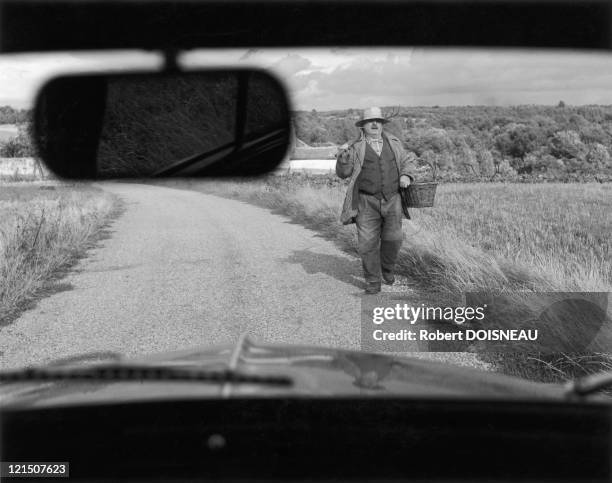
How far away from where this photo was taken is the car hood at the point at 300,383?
2047 mm

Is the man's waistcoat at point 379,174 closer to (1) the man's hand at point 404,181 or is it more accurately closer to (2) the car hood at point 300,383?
(1) the man's hand at point 404,181

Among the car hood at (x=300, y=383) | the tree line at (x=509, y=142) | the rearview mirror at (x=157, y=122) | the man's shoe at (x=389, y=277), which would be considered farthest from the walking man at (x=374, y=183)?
the tree line at (x=509, y=142)

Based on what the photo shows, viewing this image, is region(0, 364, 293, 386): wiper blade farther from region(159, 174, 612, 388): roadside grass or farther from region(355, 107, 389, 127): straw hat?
region(355, 107, 389, 127): straw hat

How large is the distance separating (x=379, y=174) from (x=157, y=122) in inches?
187

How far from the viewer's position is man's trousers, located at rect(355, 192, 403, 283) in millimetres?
8037

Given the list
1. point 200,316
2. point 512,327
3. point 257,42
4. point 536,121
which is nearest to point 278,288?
point 200,316

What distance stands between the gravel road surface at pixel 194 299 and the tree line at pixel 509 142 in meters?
15.8

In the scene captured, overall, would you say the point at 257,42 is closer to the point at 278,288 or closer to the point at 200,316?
the point at 200,316

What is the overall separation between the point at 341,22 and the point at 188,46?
2.43ft

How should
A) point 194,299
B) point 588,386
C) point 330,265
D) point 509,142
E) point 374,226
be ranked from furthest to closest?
point 509,142 → point 330,265 → point 194,299 → point 374,226 → point 588,386

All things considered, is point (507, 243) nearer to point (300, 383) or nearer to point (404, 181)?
point (404, 181)

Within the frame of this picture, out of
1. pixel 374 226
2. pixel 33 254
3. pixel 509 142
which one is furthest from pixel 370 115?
pixel 509 142

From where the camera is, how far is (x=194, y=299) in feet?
27.5

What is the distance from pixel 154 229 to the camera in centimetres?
1681
